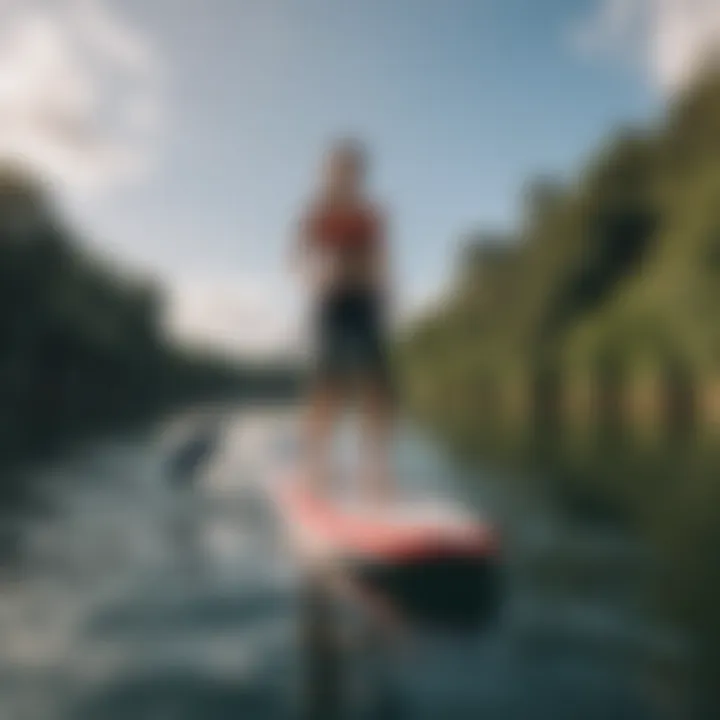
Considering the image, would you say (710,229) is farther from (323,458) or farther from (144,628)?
(144,628)

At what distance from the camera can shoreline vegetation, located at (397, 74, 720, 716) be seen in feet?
64.5

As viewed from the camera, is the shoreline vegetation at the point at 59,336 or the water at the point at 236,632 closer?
the water at the point at 236,632

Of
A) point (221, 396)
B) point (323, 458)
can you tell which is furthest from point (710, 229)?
point (221, 396)

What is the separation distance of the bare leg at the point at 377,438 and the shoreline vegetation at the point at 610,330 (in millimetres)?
4420

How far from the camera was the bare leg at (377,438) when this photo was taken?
7.68 meters

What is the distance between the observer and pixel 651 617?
21.8 ft

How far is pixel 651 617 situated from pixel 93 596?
384 cm

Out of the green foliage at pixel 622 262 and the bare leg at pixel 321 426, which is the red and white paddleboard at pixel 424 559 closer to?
the bare leg at pixel 321 426

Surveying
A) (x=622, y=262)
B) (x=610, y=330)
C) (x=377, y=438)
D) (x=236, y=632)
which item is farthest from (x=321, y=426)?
(x=622, y=262)

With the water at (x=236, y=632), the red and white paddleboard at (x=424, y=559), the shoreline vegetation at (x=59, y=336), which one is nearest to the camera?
the water at (x=236, y=632)

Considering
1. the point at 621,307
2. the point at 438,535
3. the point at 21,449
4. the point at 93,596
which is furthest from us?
the point at 621,307

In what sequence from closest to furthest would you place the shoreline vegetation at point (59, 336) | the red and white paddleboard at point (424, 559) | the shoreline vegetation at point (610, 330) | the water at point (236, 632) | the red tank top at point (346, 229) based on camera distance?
the water at point (236, 632) < the red and white paddleboard at point (424, 559) < the red tank top at point (346, 229) < the shoreline vegetation at point (610, 330) < the shoreline vegetation at point (59, 336)

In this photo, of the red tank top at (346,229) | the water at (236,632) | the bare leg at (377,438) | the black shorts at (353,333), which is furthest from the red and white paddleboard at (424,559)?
the red tank top at (346,229)

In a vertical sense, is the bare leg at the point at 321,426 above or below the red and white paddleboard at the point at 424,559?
above
